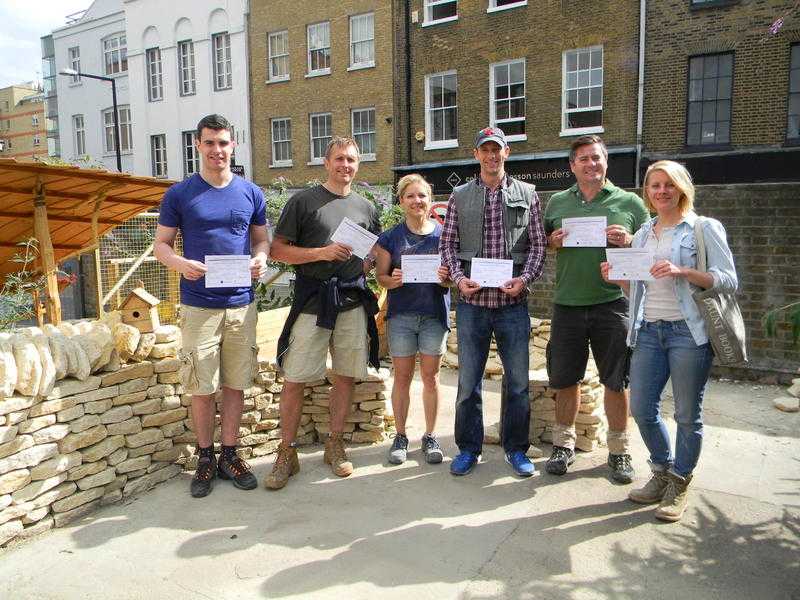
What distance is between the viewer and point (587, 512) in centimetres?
362

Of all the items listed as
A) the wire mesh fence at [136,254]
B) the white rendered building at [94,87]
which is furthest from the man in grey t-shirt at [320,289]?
the white rendered building at [94,87]

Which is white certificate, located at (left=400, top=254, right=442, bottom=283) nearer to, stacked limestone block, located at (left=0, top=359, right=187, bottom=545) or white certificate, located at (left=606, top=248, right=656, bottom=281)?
white certificate, located at (left=606, top=248, right=656, bottom=281)

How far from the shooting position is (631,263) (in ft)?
11.4

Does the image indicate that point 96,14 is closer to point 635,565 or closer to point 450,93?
point 450,93

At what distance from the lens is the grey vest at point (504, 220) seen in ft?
13.2

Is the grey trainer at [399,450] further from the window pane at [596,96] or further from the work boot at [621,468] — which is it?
the window pane at [596,96]

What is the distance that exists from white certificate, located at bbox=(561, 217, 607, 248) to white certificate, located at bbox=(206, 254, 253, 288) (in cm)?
200

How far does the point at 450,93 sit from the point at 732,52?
7674 millimetres

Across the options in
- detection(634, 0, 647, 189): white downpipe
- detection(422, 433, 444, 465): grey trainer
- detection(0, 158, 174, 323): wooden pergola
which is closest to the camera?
detection(422, 433, 444, 465): grey trainer

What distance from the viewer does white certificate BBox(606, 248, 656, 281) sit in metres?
3.43

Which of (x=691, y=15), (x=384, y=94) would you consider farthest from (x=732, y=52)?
(x=384, y=94)

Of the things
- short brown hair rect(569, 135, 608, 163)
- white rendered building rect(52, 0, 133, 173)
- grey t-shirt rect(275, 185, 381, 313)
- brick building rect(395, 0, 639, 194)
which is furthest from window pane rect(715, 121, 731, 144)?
white rendered building rect(52, 0, 133, 173)

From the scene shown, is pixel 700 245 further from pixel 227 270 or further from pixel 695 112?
pixel 695 112

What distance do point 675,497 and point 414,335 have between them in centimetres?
187
